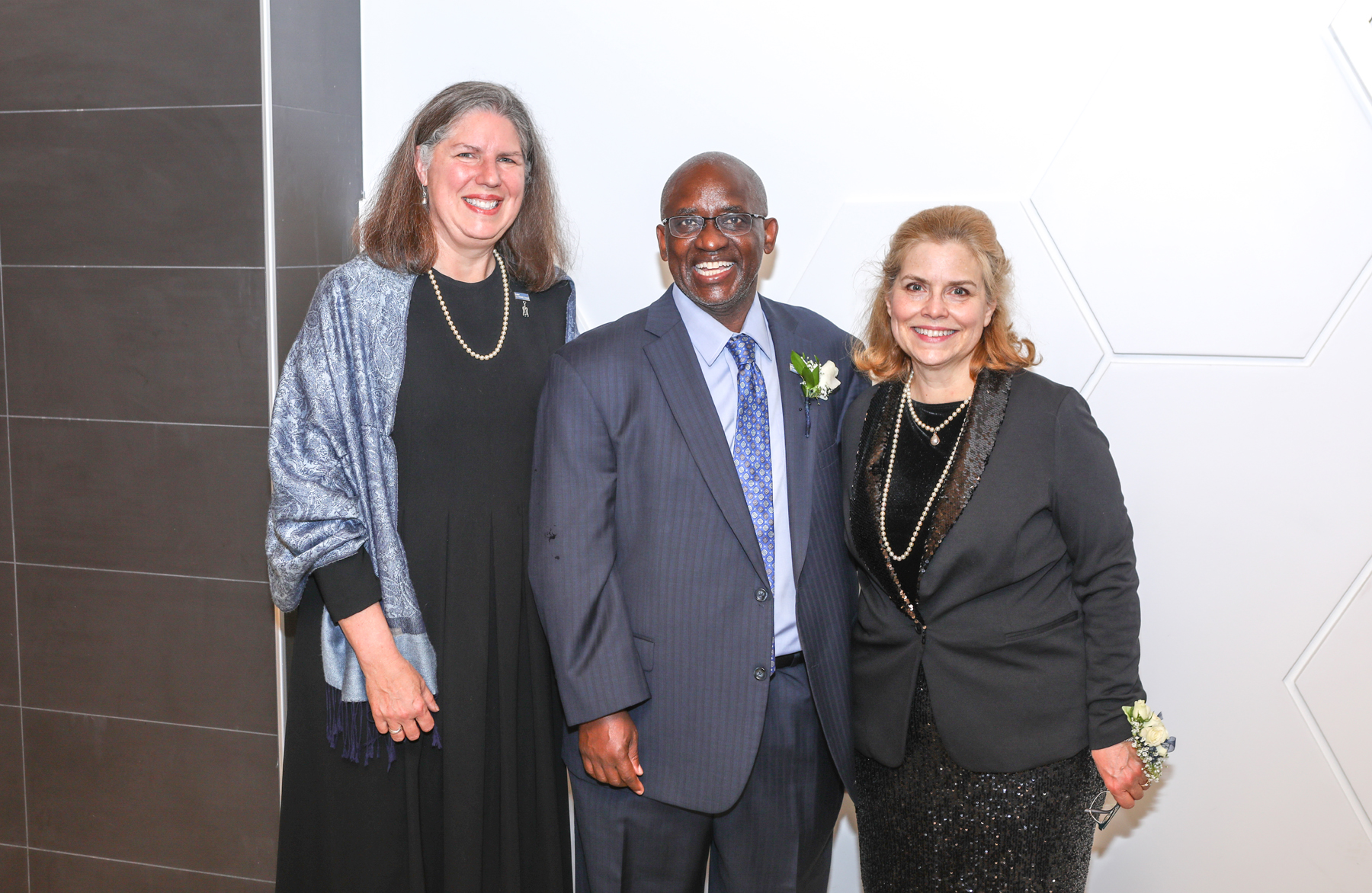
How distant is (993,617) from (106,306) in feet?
7.93

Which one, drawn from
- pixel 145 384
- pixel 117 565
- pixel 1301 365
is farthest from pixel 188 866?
pixel 1301 365

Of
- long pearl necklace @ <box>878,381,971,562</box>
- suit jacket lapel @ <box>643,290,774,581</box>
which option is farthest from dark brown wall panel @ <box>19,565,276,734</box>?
long pearl necklace @ <box>878,381,971,562</box>

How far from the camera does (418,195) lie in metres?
2.16

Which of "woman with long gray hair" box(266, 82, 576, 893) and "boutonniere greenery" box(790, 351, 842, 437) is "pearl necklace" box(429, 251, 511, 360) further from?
"boutonniere greenery" box(790, 351, 842, 437)

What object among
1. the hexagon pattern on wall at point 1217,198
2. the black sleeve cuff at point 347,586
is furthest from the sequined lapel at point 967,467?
the black sleeve cuff at point 347,586

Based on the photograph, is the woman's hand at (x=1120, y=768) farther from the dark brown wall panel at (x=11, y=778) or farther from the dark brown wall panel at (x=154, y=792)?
the dark brown wall panel at (x=11, y=778)

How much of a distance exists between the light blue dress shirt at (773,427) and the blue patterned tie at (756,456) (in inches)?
0.6

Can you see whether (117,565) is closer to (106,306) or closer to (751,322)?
(106,306)

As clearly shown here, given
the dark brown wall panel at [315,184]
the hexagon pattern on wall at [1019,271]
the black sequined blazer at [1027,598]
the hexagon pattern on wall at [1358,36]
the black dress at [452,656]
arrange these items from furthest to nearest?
the dark brown wall panel at [315,184]
the hexagon pattern on wall at [1019,271]
the hexagon pattern on wall at [1358,36]
the black dress at [452,656]
the black sequined blazer at [1027,598]

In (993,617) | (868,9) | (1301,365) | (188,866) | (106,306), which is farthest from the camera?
(188,866)

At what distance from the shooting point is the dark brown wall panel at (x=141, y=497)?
2.66m

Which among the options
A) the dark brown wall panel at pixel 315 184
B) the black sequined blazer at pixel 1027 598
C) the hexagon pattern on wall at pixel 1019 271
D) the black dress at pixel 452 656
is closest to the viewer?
the black sequined blazer at pixel 1027 598

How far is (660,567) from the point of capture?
76.3 inches

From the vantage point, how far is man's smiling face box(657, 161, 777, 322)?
201cm
